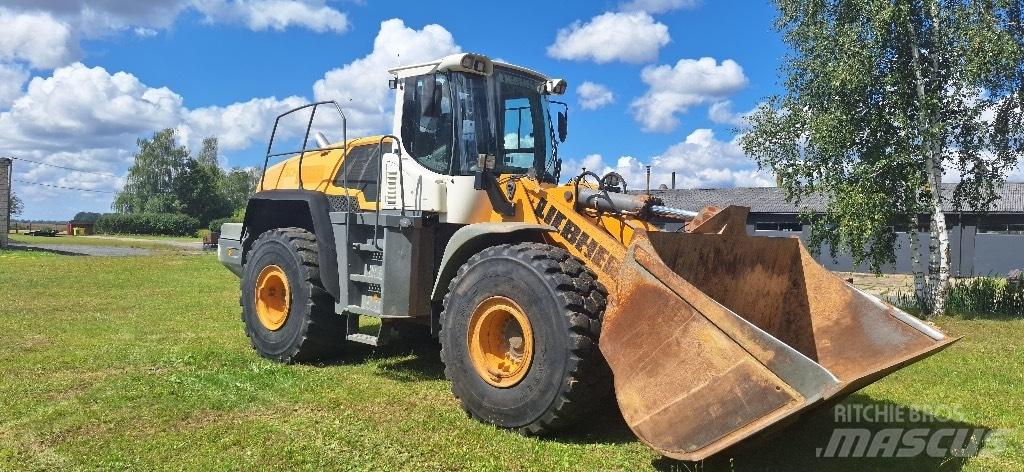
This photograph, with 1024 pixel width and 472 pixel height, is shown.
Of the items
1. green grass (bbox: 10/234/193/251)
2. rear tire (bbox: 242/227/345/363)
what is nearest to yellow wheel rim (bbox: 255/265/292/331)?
rear tire (bbox: 242/227/345/363)

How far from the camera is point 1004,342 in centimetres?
1106

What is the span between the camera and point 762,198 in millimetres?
36375

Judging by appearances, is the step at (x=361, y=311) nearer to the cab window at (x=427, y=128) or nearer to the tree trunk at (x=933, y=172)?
the cab window at (x=427, y=128)

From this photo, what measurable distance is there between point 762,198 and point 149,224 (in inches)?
1916

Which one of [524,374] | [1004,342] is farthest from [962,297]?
[524,374]

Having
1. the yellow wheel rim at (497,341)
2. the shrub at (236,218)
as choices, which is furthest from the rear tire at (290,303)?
the yellow wheel rim at (497,341)

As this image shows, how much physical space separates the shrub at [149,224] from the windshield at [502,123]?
202 feet

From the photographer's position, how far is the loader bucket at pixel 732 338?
419 cm

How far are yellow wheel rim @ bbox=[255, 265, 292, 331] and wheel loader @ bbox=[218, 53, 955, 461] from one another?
0.07 ft

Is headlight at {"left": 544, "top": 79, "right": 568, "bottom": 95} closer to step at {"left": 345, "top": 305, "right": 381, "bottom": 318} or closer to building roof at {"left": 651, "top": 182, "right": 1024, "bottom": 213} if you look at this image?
step at {"left": 345, "top": 305, "right": 381, "bottom": 318}

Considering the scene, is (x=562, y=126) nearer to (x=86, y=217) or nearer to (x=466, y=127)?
(x=466, y=127)

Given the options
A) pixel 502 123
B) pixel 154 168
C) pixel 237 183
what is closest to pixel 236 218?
pixel 502 123

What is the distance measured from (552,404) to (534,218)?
1695 mm

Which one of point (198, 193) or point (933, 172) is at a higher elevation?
point (198, 193)
